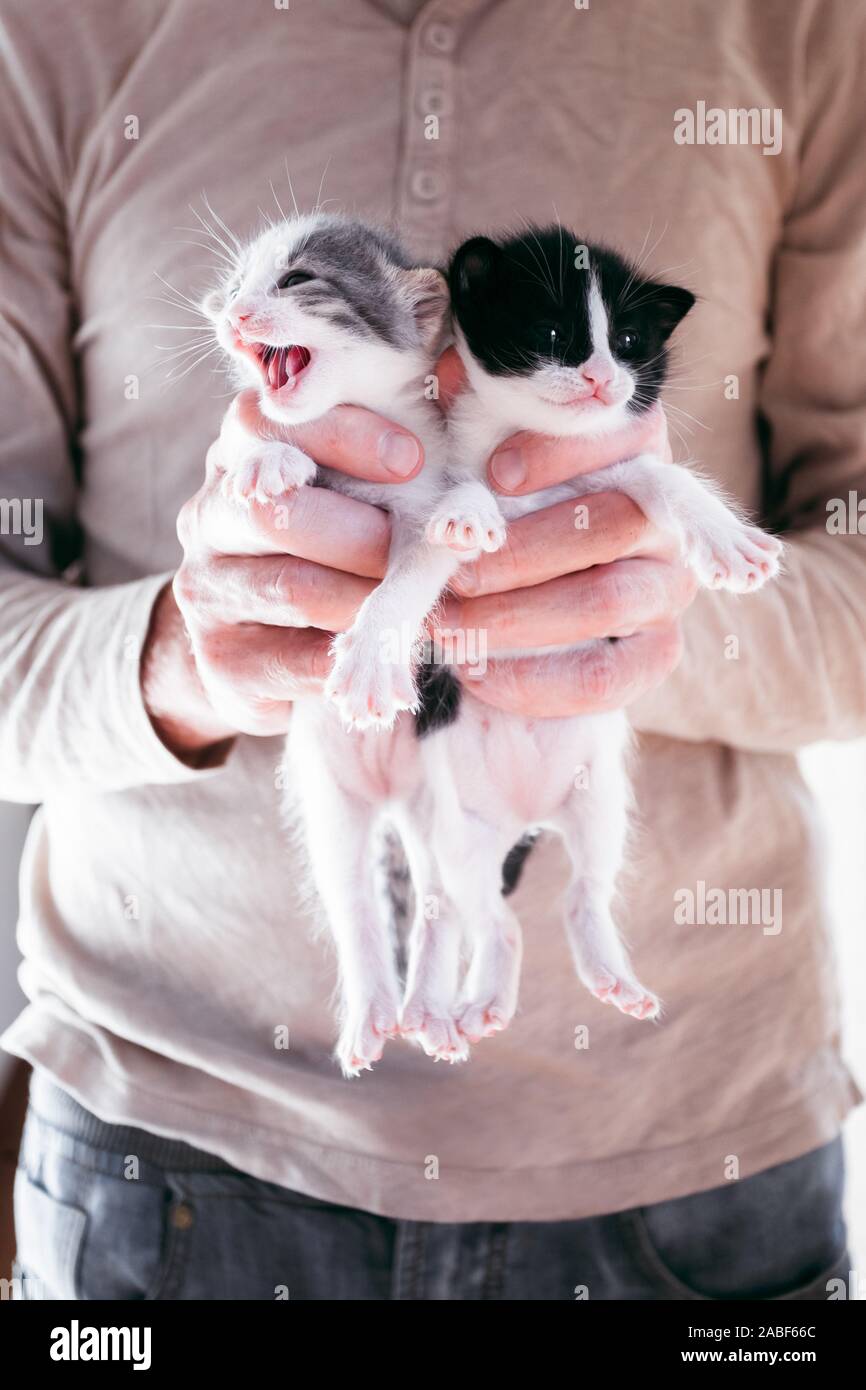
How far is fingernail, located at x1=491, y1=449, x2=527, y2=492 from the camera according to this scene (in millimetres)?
704

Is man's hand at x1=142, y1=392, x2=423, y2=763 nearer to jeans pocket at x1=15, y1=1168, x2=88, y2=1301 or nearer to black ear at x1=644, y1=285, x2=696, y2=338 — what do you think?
black ear at x1=644, y1=285, x2=696, y2=338

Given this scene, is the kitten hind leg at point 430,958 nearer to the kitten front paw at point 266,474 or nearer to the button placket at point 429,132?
the kitten front paw at point 266,474

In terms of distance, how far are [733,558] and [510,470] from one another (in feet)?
0.50

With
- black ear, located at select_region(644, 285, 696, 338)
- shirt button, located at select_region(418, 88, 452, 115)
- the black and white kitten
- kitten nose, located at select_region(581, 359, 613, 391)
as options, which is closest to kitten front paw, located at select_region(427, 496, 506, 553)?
the black and white kitten

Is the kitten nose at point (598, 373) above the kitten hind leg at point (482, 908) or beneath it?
above

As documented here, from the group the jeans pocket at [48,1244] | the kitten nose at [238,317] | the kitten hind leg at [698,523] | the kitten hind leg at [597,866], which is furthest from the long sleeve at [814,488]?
the jeans pocket at [48,1244]

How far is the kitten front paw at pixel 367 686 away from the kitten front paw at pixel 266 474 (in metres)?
0.11

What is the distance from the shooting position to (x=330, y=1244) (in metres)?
1.04

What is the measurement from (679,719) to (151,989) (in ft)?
1.84

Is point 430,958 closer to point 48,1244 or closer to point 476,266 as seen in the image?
point 476,266

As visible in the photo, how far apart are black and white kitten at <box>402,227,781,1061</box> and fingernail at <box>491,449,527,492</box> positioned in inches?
0.5

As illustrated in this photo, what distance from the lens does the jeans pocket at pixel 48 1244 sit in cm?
103

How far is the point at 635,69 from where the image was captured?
0.93 metres
